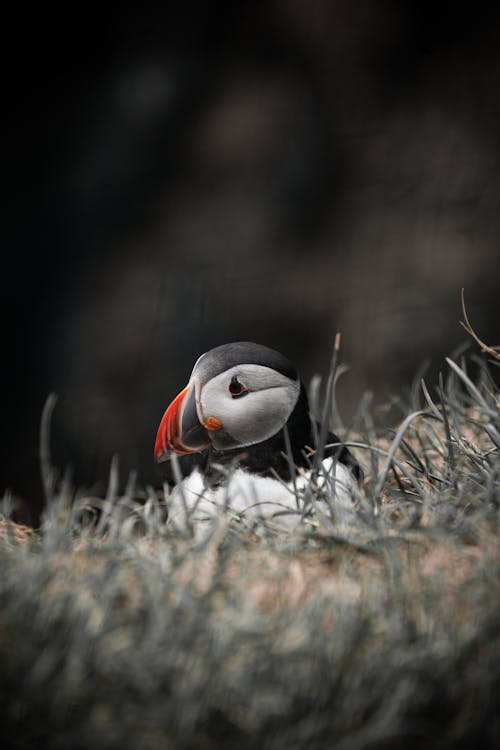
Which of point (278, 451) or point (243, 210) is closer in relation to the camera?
point (278, 451)

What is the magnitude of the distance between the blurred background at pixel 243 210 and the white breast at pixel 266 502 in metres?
1.00

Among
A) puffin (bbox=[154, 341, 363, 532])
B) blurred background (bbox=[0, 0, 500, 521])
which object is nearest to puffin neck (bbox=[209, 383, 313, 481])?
puffin (bbox=[154, 341, 363, 532])

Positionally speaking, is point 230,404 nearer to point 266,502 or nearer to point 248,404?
point 248,404

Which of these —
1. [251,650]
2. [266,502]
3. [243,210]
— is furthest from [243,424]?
[243,210]

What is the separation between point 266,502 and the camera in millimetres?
799

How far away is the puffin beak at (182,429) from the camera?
3.39ft

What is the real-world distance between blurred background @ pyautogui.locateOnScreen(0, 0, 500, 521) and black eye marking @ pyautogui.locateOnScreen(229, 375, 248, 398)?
0.98m

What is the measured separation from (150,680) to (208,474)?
516 millimetres

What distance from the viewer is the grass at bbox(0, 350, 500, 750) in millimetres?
534

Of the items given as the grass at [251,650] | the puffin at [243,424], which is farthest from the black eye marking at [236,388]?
the grass at [251,650]

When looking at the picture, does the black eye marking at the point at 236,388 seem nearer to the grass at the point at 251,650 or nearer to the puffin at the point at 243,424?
the puffin at the point at 243,424

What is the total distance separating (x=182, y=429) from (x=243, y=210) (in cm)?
134

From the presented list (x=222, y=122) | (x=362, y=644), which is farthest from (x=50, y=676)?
(x=222, y=122)

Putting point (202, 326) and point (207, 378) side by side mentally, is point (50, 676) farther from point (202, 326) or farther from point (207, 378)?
point (202, 326)
